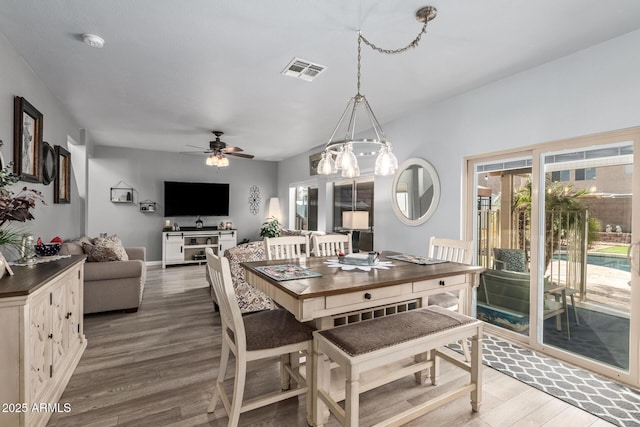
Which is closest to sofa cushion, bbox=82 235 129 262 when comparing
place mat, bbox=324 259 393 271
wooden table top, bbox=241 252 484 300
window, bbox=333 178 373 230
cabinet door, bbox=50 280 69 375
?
cabinet door, bbox=50 280 69 375

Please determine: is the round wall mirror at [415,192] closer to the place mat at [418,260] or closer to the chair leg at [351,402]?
the place mat at [418,260]

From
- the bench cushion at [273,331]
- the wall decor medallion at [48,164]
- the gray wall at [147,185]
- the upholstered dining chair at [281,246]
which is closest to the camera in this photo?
the bench cushion at [273,331]

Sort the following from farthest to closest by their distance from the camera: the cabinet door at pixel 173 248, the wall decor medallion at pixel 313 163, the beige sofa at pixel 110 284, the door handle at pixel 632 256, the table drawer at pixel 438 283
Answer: the cabinet door at pixel 173 248
the wall decor medallion at pixel 313 163
the beige sofa at pixel 110 284
the door handle at pixel 632 256
the table drawer at pixel 438 283

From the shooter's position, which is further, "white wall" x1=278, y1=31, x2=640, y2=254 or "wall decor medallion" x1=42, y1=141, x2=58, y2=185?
"wall decor medallion" x1=42, y1=141, x2=58, y2=185

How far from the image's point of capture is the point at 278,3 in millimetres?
1942

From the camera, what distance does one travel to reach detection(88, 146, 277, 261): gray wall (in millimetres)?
6473

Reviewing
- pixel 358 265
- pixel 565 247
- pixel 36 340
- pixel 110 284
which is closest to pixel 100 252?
pixel 110 284

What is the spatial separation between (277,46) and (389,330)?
2256 millimetres

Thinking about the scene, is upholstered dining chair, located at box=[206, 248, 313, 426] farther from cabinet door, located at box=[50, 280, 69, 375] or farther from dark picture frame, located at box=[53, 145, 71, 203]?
dark picture frame, located at box=[53, 145, 71, 203]

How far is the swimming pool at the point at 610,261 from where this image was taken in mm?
2398

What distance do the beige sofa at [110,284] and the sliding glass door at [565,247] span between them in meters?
4.02

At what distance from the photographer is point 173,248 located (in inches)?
265

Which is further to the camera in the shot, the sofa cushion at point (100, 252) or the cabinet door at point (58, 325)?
the sofa cushion at point (100, 252)

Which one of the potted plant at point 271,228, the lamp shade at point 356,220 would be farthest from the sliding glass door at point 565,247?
the potted plant at point 271,228
